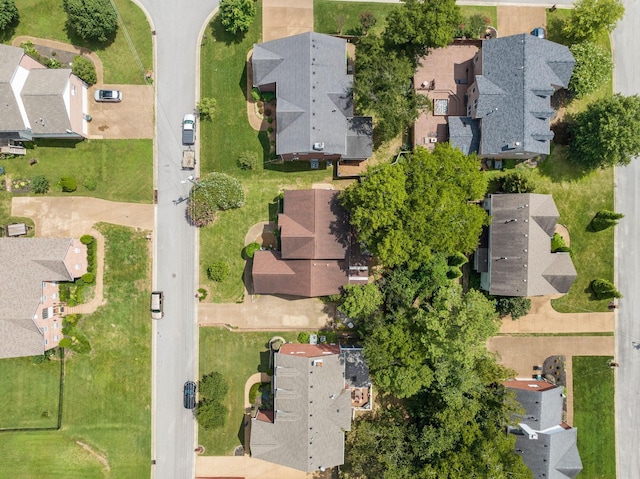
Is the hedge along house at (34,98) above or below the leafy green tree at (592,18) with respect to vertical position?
below

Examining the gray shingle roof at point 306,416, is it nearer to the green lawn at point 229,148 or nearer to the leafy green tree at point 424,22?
the green lawn at point 229,148

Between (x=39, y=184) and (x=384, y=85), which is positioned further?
(x=39, y=184)

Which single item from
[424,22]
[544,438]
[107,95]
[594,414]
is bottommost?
[544,438]

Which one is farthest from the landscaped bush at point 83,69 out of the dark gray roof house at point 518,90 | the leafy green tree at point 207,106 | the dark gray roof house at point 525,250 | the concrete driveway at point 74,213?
the dark gray roof house at point 525,250

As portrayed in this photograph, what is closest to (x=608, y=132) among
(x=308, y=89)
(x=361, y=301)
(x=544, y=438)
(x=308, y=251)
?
(x=361, y=301)

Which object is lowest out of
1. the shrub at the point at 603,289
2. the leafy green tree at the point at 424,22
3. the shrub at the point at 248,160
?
the shrub at the point at 603,289

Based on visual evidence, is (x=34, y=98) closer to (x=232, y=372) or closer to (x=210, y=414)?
(x=232, y=372)
